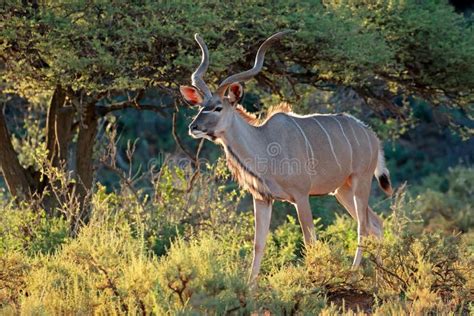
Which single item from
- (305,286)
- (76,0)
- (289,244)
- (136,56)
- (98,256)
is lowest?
(289,244)

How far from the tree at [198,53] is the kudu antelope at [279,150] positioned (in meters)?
0.83

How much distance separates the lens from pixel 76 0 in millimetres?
7691

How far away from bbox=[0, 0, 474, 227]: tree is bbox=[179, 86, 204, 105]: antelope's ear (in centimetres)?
83

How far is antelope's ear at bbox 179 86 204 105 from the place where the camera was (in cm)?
680

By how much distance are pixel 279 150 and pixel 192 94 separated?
0.73m

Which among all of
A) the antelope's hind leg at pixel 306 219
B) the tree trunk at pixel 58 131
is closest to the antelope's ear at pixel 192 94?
the antelope's hind leg at pixel 306 219

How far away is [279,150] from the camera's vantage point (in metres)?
7.03

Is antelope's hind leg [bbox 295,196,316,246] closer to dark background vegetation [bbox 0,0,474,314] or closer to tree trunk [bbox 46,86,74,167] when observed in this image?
dark background vegetation [bbox 0,0,474,314]

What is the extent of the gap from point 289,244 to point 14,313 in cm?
331

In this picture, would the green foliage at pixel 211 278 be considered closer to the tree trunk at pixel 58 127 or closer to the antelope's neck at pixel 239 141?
the antelope's neck at pixel 239 141

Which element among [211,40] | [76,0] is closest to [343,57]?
[211,40]

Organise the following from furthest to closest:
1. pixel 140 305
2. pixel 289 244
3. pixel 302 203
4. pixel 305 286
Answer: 1. pixel 289 244
2. pixel 302 203
3. pixel 305 286
4. pixel 140 305

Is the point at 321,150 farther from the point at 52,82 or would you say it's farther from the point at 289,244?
the point at 52,82

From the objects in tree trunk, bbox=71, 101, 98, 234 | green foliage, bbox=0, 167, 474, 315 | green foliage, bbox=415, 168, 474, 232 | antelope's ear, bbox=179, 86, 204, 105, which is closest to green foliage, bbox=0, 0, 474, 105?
tree trunk, bbox=71, 101, 98, 234
